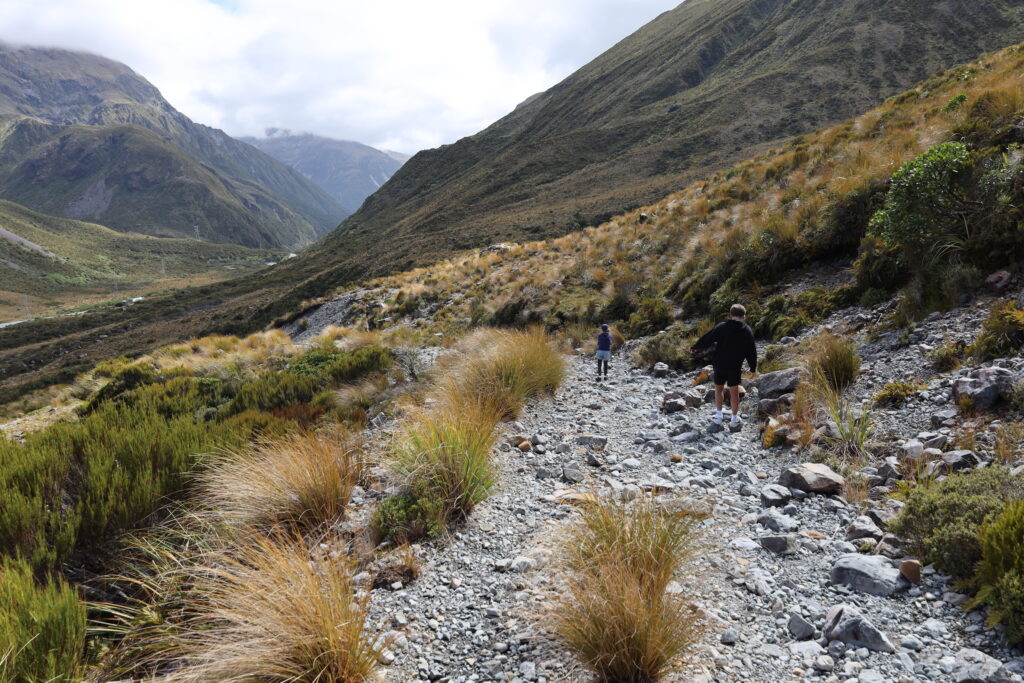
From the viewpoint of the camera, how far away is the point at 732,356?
22.2 feet

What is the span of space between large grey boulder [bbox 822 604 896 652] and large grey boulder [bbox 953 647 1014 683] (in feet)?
0.90

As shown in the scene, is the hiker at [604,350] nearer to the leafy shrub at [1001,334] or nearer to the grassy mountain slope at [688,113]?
the leafy shrub at [1001,334]

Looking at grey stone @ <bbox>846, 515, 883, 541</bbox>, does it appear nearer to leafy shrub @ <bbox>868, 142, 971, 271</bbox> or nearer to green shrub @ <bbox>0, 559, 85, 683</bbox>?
green shrub @ <bbox>0, 559, 85, 683</bbox>

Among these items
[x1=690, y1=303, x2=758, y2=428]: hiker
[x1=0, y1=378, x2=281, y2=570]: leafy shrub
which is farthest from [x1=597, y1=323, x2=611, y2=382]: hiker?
[x1=0, y1=378, x2=281, y2=570]: leafy shrub

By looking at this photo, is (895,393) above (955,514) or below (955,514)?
below

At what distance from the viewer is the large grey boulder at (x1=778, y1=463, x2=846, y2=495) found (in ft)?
14.2

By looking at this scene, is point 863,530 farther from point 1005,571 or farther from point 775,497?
point 1005,571

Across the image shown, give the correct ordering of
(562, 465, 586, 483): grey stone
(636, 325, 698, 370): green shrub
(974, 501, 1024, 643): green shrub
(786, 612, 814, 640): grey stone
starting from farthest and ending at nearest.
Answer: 1. (636, 325, 698, 370): green shrub
2. (562, 465, 586, 483): grey stone
3. (786, 612, 814, 640): grey stone
4. (974, 501, 1024, 643): green shrub

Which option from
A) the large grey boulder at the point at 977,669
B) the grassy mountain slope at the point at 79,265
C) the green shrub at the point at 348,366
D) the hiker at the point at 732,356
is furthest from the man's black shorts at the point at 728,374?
the grassy mountain slope at the point at 79,265

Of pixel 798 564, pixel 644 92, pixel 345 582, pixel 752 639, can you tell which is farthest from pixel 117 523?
pixel 644 92

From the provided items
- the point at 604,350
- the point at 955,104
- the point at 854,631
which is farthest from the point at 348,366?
the point at 955,104

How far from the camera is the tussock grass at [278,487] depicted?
4.38 m

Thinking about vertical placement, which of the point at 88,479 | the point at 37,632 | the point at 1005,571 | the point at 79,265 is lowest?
the point at 1005,571

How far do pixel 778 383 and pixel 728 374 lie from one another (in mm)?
741
